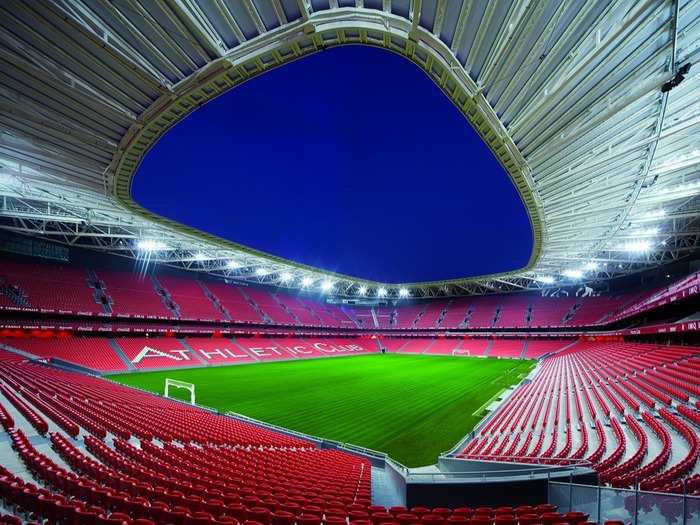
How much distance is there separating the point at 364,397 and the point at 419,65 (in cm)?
1841

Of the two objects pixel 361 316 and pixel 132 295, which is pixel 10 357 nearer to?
pixel 132 295

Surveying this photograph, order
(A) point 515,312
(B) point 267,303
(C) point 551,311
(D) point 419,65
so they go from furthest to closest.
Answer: (A) point 515,312
(B) point 267,303
(C) point 551,311
(D) point 419,65

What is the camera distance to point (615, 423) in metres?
12.2

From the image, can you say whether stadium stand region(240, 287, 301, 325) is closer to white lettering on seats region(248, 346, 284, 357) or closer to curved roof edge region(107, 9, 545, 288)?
white lettering on seats region(248, 346, 284, 357)

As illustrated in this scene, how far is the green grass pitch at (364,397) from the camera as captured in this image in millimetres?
14978

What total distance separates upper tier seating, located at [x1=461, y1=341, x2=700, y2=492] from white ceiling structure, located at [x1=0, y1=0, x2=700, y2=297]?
8865mm

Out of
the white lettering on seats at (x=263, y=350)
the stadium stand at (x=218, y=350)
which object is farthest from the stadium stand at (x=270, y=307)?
the stadium stand at (x=218, y=350)

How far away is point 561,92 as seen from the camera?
10.8 meters

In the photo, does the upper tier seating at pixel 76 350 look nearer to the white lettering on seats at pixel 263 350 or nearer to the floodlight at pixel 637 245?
the white lettering on seats at pixel 263 350

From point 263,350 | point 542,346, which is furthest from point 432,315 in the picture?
point 263,350

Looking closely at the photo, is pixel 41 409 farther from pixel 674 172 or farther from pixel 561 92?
pixel 674 172

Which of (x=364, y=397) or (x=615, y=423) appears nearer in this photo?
(x=615, y=423)

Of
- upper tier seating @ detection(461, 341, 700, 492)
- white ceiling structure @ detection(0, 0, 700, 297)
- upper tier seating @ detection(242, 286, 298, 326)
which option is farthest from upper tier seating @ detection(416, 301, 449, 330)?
white ceiling structure @ detection(0, 0, 700, 297)

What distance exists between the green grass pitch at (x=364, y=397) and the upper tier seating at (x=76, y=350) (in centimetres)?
257
